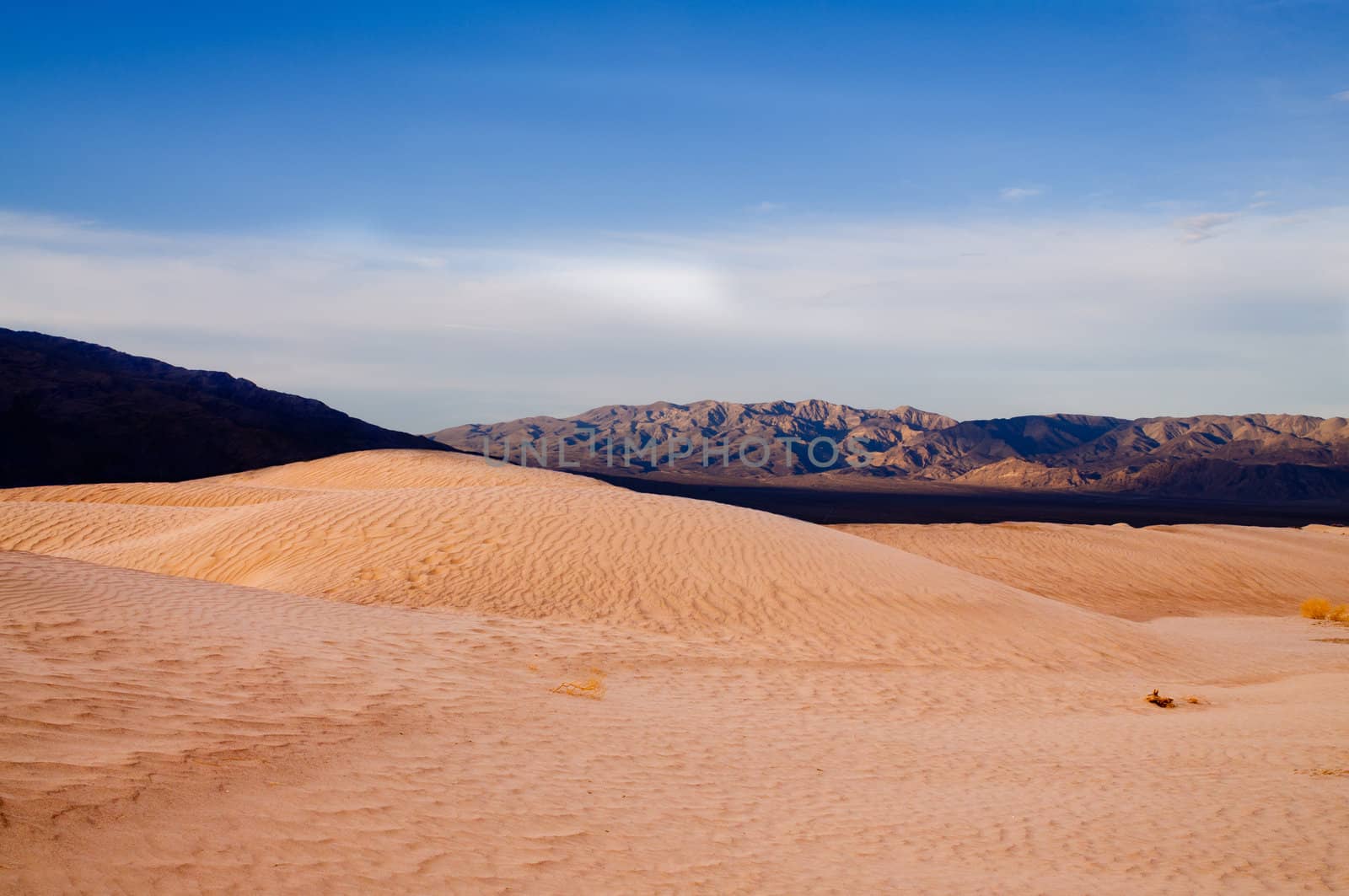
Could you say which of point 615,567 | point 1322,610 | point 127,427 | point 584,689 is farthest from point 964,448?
point 584,689

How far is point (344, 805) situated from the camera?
4914 millimetres

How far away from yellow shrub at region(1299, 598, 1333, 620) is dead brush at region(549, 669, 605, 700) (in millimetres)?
18887

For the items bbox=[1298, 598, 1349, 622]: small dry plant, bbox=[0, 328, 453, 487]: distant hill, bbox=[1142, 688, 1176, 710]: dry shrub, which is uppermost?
bbox=[0, 328, 453, 487]: distant hill

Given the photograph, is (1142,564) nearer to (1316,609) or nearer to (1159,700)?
(1316,609)

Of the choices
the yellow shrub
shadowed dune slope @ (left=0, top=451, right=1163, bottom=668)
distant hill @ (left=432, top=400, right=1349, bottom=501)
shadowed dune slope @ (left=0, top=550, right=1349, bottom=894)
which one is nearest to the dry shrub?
shadowed dune slope @ (left=0, top=550, right=1349, bottom=894)

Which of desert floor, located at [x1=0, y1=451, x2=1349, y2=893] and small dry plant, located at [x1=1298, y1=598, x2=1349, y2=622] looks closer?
desert floor, located at [x1=0, y1=451, x2=1349, y2=893]

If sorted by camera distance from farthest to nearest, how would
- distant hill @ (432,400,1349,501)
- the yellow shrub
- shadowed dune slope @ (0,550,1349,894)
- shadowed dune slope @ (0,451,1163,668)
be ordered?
distant hill @ (432,400,1349,501) → the yellow shrub → shadowed dune slope @ (0,451,1163,668) → shadowed dune slope @ (0,550,1349,894)

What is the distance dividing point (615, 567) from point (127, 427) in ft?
145

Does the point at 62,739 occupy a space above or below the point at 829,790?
above

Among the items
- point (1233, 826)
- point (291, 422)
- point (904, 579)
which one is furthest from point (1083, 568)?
point (291, 422)

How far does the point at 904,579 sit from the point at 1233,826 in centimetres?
1007

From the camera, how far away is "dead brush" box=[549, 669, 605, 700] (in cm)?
861

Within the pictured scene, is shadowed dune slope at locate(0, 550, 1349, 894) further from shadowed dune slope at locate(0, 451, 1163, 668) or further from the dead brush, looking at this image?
shadowed dune slope at locate(0, 451, 1163, 668)

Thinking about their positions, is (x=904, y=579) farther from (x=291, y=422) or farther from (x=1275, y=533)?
(x=291, y=422)
